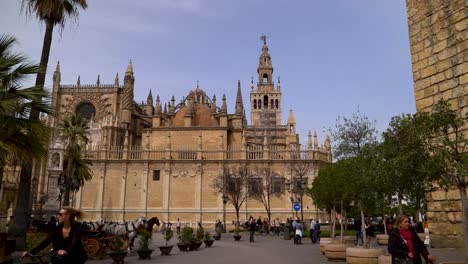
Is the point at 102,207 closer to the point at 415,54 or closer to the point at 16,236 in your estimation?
the point at 16,236

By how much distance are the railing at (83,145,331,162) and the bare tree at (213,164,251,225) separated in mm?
2024

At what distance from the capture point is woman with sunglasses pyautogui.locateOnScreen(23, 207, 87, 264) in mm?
4336

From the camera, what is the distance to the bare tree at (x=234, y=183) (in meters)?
36.6

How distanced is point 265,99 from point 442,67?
65.3 meters

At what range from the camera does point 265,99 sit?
74.1m

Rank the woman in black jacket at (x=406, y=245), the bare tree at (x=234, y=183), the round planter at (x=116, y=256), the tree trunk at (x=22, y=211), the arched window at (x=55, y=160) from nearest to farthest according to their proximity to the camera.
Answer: the woman in black jacket at (x=406, y=245)
the round planter at (x=116, y=256)
the tree trunk at (x=22, y=211)
the arched window at (x=55, y=160)
the bare tree at (x=234, y=183)

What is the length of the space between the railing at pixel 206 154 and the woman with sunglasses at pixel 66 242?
35844mm

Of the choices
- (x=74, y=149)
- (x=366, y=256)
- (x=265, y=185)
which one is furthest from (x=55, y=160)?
(x=366, y=256)

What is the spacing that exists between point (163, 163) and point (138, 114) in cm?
1276

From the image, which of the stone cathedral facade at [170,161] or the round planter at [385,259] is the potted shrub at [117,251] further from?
the stone cathedral facade at [170,161]

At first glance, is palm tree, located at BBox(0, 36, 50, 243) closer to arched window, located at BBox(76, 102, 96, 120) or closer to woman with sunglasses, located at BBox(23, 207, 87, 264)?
woman with sunglasses, located at BBox(23, 207, 87, 264)

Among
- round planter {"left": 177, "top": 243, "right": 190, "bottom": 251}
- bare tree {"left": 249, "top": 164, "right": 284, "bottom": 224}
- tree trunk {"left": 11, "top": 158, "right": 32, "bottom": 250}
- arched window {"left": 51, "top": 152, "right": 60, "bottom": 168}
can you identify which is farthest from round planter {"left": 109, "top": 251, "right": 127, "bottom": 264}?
bare tree {"left": 249, "top": 164, "right": 284, "bottom": 224}

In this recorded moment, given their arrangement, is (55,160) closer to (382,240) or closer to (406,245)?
(382,240)

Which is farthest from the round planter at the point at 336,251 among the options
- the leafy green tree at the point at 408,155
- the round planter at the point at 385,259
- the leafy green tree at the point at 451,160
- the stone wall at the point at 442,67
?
the leafy green tree at the point at 451,160
